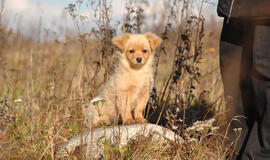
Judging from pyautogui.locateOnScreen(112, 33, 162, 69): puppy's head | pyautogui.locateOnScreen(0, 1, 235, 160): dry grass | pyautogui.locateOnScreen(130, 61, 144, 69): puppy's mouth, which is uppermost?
pyautogui.locateOnScreen(112, 33, 162, 69): puppy's head

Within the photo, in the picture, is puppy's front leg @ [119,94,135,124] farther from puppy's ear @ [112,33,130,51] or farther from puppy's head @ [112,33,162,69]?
puppy's ear @ [112,33,130,51]

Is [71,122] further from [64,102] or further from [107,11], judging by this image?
[107,11]

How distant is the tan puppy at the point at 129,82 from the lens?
12.3ft

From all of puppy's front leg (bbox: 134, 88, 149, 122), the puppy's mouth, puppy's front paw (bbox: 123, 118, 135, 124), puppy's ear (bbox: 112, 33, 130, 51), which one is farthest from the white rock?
puppy's ear (bbox: 112, 33, 130, 51)

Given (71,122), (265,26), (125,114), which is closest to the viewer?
(265,26)

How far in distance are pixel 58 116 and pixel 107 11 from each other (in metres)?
1.60

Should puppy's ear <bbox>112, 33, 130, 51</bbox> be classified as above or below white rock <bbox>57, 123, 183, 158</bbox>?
above

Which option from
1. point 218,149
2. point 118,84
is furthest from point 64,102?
point 218,149

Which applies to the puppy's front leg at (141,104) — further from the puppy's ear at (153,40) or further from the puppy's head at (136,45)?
the puppy's ear at (153,40)

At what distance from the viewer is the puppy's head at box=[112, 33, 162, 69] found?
388 cm

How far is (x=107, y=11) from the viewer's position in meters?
4.19

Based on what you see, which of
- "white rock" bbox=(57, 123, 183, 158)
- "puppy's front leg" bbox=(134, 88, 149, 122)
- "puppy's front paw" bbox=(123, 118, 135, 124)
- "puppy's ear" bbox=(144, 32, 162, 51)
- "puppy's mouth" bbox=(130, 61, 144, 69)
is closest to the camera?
"white rock" bbox=(57, 123, 183, 158)

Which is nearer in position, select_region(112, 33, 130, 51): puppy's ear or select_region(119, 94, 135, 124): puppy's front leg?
select_region(119, 94, 135, 124): puppy's front leg

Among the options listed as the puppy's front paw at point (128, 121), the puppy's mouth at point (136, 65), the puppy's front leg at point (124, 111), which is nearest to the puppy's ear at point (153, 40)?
the puppy's mouth at point (136, 65)
